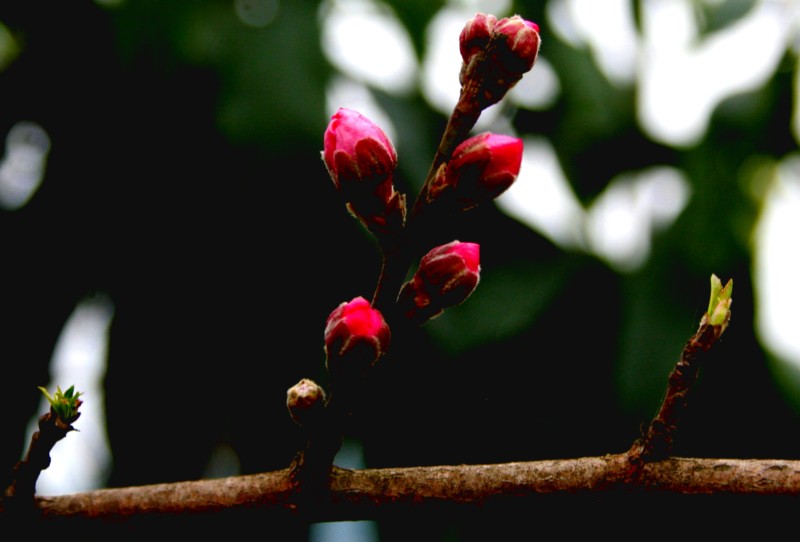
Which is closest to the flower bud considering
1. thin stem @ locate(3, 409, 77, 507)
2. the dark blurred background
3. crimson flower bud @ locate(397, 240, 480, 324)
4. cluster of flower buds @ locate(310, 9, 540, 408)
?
cluster of flower buds @ locate(310, 9, 540, 408)

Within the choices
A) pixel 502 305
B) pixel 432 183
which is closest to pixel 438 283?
pixel 432 183

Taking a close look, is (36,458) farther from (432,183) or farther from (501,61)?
(501,61)

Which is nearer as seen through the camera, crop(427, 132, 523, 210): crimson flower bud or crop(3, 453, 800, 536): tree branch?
crop(3, 453, 800, 536): tree branch

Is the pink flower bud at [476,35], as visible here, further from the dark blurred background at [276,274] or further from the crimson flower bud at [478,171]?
the dark blurred background at [276,274]

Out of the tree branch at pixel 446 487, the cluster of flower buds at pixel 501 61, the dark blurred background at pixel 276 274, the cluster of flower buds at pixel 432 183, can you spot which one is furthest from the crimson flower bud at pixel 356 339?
the dark blurred background at pixel 276 274

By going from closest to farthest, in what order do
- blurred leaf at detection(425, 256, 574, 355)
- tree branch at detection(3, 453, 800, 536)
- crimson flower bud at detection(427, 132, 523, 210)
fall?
tree branch at detection(3, 453, 800, 536), crimson flower bud at detection(427, 132, 523, 210), blurred leaf at detection(425, 256, 574, 355)

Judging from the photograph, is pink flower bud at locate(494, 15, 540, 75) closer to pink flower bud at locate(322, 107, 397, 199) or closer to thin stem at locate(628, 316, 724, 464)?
pink flower bud at locate(322, 107, 397, 199)
